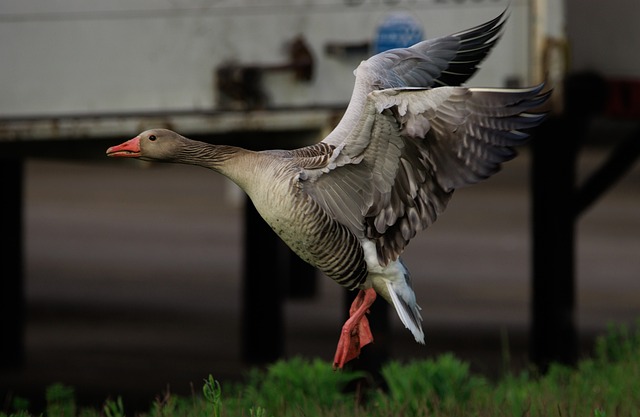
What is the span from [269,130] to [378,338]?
1.31 m

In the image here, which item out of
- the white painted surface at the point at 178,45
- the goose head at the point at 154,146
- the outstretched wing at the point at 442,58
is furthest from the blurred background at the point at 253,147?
the goose head at the point at 154,146

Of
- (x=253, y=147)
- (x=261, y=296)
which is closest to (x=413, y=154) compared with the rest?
(x=253, y=147)

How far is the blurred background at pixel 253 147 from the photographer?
7.54 m

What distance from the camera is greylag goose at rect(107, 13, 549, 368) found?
15.1 ft

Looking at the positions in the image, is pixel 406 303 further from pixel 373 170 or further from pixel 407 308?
pixel 373 170

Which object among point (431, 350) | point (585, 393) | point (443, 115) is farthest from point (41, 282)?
point (443, 115)

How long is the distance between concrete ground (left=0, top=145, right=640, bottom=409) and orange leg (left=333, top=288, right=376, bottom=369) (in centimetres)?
262

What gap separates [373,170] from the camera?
4809 millimetres

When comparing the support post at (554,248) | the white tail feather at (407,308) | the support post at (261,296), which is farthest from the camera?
the support post at (261,296)

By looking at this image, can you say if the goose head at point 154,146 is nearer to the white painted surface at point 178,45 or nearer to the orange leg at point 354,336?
the orange leg at point 354,336

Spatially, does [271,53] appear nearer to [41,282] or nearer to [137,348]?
[137,348]

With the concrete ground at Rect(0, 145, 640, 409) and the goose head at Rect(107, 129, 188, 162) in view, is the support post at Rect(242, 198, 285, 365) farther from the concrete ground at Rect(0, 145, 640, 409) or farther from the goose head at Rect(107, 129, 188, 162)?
the goose head at Rect(107, 129, 188, 162)

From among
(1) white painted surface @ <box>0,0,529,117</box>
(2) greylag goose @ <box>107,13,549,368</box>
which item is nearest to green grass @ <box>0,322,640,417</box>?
(2) greylag goose @ <box>107,13,549,368</box>

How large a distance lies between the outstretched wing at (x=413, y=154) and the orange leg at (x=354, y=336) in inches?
7.0
